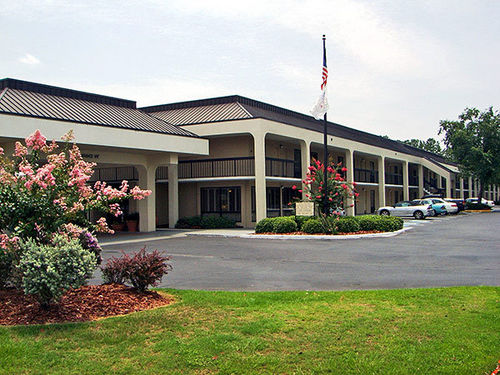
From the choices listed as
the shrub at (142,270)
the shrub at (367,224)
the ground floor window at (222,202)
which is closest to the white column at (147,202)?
the ground floor window at (222,202)

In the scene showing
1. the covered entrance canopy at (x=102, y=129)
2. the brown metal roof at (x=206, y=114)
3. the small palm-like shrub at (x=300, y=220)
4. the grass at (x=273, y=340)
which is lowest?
the grass at (x=273, y=340)

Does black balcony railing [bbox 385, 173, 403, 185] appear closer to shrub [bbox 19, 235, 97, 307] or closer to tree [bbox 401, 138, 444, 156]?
shrub [bbox 19, 235, 97, 307]

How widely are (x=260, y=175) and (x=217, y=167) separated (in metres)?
3.41

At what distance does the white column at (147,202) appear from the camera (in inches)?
1069

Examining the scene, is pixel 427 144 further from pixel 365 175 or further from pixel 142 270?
pixel 142 270

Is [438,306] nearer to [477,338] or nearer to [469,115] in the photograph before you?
[477,338]

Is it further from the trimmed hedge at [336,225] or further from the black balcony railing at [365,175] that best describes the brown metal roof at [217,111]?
the black balcony railing at [365,175]

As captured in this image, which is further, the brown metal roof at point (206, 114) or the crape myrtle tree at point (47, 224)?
the brown metal roof at point (206, 114)

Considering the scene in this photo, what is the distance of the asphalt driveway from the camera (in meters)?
10.5

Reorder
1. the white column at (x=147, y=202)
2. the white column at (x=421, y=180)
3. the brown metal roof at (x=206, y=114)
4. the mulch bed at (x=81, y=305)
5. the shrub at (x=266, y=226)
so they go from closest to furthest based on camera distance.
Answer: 1. the mulch bed at (x=81, y=305)
2. the shrub at (x=266, y=226)
3. the white column at (x=147, y=202)
4. the brown metal roof at (x=206, y=114)
5. the white column at (x=421, y=180)

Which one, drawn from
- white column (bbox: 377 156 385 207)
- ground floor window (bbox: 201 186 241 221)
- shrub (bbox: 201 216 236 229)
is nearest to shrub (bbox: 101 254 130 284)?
shrub (bbox: 201 216 236 229)

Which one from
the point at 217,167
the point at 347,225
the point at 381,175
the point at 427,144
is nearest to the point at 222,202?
the point at 217,167

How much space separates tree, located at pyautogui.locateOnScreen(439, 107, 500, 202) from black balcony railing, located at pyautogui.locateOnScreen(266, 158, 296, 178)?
29357 millimetres

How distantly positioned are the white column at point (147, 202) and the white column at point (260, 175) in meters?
5.47
